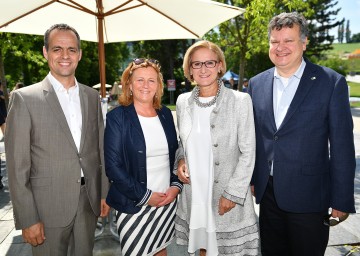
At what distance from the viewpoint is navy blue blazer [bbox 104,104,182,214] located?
8.96ft

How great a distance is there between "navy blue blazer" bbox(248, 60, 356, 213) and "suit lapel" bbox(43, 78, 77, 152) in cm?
167

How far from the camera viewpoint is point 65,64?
2.73 meters

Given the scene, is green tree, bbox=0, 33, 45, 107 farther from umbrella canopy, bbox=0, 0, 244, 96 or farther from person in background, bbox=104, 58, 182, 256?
person in background, bbox=104, 58, 182, 256

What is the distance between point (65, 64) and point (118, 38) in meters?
2.61

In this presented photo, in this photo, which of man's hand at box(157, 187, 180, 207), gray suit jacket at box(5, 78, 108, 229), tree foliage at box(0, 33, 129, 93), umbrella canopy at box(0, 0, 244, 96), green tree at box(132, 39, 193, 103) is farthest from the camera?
green tree at box(132, 39, 193, 103)

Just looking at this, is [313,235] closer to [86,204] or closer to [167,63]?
[86,204]

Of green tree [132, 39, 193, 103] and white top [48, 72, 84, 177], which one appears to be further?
green tree [132, 39, 193, 103]

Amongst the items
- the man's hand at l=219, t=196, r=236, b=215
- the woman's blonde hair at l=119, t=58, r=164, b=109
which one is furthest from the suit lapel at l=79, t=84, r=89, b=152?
the man's hand at l=219, t=196, r=236, b=215

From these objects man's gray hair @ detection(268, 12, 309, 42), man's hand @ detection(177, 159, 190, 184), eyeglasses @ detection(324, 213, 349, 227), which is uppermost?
man's gray hair @ detection(268, 12, 309, 42)

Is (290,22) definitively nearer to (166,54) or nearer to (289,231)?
(289,231)

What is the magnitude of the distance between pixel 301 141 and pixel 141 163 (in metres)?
1.37

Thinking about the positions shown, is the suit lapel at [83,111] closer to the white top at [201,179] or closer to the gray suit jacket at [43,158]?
the gray suit jacket at [43,158]

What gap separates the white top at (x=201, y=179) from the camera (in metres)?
2.78

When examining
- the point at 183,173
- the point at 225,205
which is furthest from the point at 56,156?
the point at 225,205
